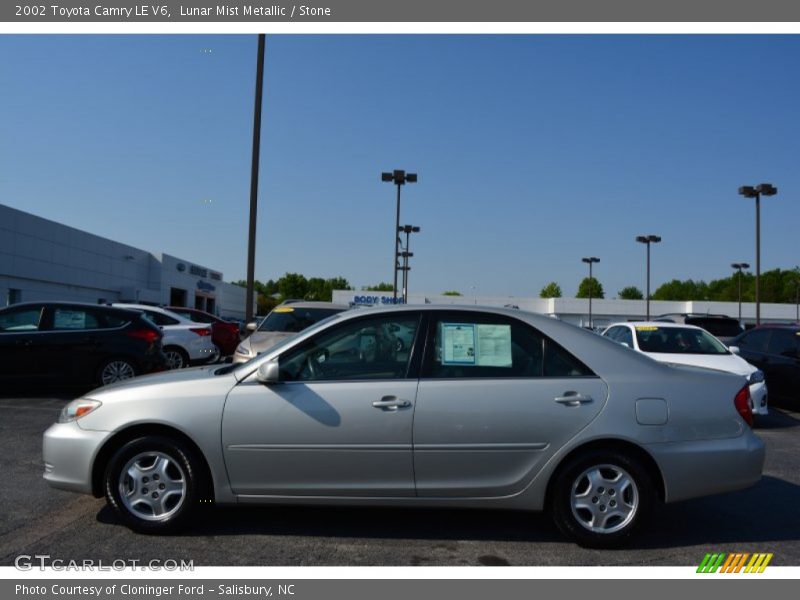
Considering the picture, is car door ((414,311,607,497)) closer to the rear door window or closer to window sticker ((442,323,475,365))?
window sticker ((442,323,475,365))

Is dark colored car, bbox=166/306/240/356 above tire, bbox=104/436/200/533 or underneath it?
above

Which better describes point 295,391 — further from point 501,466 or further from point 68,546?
point 68,546

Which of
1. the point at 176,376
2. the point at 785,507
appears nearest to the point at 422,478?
the point at 176,376

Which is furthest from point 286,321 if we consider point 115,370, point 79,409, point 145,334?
point 79,409

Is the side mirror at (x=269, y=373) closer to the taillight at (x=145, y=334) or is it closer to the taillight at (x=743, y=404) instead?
the taillight at (x=743, y=404)

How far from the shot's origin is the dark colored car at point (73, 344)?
1016cm

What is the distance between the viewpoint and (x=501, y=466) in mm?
4352

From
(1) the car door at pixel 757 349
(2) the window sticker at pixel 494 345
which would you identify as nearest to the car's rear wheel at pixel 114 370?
(2) the window sticker at pixel 494 345

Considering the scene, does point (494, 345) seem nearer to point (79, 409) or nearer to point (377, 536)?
point (377, 536)

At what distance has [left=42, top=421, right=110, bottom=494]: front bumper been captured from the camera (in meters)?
4.50

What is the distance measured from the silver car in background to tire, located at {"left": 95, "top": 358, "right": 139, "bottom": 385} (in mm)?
1809

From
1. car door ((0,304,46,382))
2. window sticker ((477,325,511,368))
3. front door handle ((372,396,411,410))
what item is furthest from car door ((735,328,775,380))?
car door ((0,304,46,382))

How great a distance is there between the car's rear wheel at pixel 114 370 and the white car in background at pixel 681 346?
7667 mm
